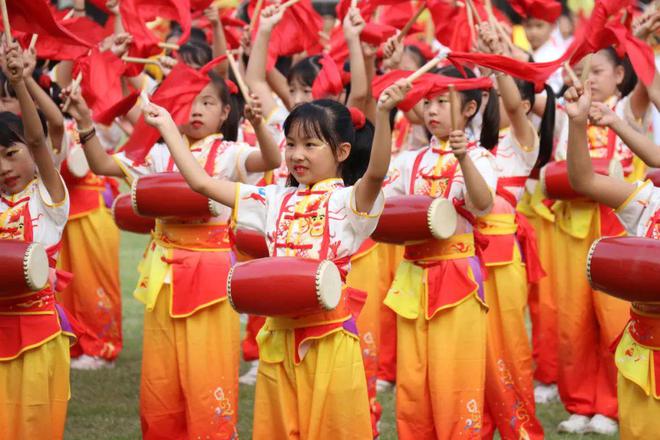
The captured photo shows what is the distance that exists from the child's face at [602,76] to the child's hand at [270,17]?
170 centimetres

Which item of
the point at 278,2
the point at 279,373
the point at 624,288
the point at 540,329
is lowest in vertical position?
the point at 540,329

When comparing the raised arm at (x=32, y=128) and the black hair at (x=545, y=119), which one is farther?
the black hair at (x=545, y=119)

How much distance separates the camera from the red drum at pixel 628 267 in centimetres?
362

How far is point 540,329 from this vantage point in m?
6.43

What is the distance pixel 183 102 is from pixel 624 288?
2.03 meters

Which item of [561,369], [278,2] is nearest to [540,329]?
→ [561,369]

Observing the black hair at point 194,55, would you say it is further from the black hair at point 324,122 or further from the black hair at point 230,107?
the black hair at point 324,122

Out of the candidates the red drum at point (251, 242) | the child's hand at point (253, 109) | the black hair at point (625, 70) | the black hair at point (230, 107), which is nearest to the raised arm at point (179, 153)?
the child's hand at point (253, 109)

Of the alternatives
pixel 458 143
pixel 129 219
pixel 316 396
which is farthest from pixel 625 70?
pixel 316 396

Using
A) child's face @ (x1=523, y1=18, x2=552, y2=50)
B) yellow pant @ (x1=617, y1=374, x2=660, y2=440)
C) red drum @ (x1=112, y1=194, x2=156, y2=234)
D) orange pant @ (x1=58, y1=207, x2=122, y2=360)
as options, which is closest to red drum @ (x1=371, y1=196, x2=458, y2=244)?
yellow pant @ (x1=617, y1=374, x2=660, y2=440)

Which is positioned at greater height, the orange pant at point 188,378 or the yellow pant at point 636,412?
the yellow pant at point 636,412

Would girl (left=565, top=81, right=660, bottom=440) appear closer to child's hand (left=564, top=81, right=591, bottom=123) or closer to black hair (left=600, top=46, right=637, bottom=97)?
child's hand (left=564, top=81, right=591, bottom=123)

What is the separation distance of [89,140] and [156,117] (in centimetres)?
84

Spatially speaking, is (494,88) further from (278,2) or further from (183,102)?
(183,102)
